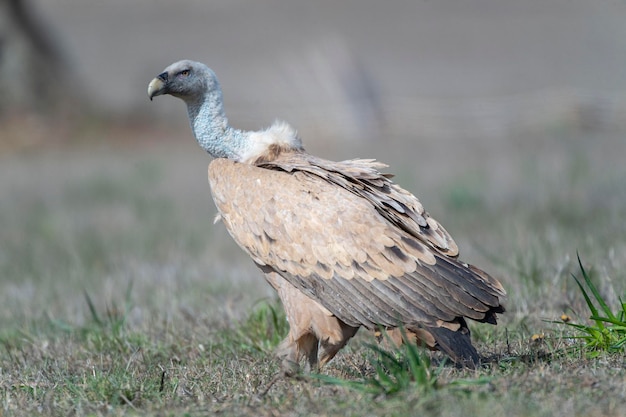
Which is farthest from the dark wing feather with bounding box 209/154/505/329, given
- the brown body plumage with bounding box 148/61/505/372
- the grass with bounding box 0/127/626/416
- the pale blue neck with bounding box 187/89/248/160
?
the pale blue neck with bounding box 187/89/248/160

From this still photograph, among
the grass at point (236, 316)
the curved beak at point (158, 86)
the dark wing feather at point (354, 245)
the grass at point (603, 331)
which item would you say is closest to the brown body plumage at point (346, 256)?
the dark wing feather at point (354, 245)

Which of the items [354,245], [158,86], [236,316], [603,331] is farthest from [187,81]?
[603,331]

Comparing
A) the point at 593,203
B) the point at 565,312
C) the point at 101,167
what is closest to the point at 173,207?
the point at 101,167

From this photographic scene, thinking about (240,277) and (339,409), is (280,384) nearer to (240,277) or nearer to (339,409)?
(339,409)

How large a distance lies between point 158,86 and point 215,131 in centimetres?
45

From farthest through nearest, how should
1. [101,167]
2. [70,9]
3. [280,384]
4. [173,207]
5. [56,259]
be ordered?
[70,9] → [101,167] → [173,207] → [56,259] → [280,384]

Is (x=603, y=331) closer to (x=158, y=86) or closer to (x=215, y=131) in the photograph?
(x=215, y=131)

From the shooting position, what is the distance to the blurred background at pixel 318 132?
30.3ft

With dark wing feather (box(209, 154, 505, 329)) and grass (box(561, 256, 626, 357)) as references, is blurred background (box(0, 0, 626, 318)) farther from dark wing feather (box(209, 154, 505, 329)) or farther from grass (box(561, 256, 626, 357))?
dark wing feather (box(209, 154, 505, 329))

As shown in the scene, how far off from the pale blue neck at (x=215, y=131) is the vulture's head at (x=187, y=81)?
0.13 ft

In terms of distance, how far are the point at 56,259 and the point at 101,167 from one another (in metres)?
5.88

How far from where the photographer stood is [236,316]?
6594mm

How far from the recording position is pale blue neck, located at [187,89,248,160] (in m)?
5.74

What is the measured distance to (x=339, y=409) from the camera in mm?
4004
